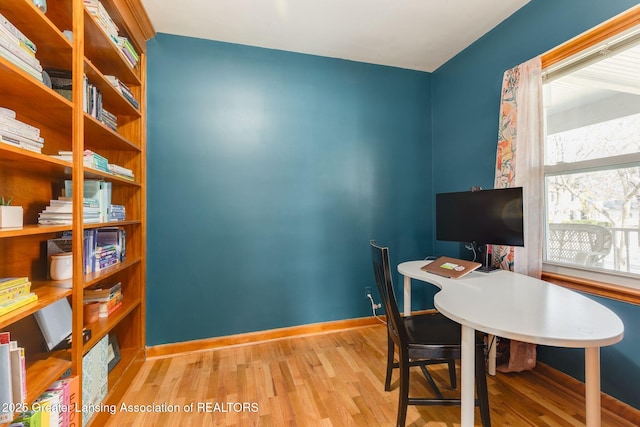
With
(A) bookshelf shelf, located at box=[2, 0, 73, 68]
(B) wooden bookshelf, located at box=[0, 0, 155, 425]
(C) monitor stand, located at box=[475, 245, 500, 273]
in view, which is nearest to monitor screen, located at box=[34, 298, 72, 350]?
(B) wooden bookshelf, located at box=[0, 0, 155, 425]

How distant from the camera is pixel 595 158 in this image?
1.56 m

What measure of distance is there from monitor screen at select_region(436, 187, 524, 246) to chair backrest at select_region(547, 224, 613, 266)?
16.7 inches

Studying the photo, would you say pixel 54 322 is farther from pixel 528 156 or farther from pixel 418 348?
pixel 528 156

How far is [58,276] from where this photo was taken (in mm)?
1283

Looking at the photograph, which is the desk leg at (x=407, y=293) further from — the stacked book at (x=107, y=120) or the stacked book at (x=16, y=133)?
the stacked book at (x=107, y=120)

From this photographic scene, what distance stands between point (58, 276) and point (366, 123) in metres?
2.50

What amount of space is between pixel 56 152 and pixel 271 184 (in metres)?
1.35

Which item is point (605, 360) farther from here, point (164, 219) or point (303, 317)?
point (164, 219)

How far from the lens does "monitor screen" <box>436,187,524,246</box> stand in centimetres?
163

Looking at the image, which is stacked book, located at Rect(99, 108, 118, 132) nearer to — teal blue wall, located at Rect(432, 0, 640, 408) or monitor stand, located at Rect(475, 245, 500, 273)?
monitor stand, located at Rect(475, 245, 500, 273)

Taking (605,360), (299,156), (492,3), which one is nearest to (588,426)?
(605,360)

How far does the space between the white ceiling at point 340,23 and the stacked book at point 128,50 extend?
1.04 feet

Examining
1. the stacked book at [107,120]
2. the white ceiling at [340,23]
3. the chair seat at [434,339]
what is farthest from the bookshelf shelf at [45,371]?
the white ceiling at [340,23]

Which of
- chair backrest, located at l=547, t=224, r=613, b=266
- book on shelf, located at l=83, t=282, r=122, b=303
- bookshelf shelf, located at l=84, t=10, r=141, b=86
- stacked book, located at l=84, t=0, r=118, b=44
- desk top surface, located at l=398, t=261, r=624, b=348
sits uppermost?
stacked book, located at l=84, t=0, r=118, b=44
